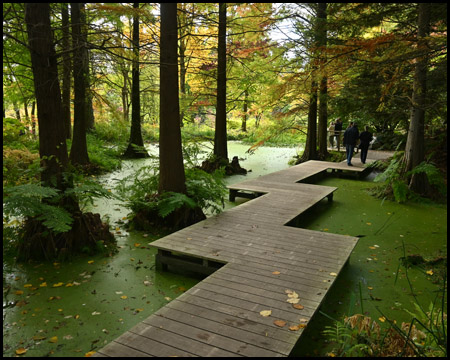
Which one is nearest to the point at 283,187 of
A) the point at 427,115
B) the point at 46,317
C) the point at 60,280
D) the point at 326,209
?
the point at 326,209

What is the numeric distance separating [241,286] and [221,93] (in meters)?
8.91

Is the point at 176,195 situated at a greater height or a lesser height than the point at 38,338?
greater

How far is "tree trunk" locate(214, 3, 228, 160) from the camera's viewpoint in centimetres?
1128

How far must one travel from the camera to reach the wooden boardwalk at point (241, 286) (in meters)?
2.73

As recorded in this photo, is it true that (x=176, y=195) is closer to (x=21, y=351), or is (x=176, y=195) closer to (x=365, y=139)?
(x=21, y=351)

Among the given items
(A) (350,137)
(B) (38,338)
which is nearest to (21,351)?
(B) (38,338)

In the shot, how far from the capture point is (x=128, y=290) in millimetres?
4129

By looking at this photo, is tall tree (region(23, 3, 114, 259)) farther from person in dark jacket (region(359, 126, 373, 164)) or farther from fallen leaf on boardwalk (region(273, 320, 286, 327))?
person in dark jacket (region(359, 126, 373, 164))

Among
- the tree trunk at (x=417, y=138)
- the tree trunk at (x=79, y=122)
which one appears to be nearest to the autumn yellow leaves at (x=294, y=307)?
the tree trunk at (x=417, y=138)

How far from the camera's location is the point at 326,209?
26.7 feet

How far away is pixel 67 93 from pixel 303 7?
9.13 meters

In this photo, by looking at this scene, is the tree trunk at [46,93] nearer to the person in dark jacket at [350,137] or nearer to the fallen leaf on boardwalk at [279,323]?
the fallen leaf on boardwalk at [279,323]

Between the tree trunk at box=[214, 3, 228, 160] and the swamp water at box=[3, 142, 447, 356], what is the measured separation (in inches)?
223

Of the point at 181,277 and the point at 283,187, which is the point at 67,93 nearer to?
the point at 283,187
